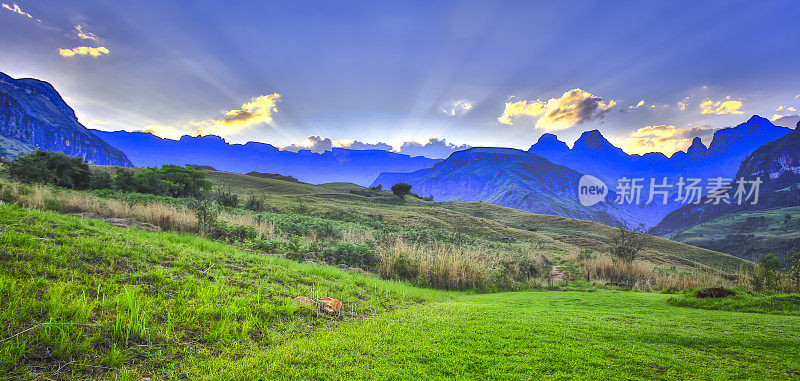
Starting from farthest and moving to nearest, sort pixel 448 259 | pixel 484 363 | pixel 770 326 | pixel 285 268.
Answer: pixel 448 259, pixel 285 268, pixel 770 326, pixel 484 363

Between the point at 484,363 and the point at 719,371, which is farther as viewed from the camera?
the point at 484,363

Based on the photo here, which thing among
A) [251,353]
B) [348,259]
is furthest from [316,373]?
[348,259]

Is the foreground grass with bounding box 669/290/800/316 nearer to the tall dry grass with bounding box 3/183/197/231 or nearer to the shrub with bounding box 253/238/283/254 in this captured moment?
the shrub with bounding box 253/238/283/254

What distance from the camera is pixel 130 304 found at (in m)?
3.55

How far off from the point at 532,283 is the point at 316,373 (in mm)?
10651

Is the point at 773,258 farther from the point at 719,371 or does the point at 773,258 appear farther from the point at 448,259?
the point at 719,371

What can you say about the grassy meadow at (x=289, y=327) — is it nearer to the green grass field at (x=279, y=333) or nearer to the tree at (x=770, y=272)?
the green grass field at (x=279, y=333)

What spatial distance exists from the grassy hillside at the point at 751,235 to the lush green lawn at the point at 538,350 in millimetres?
97507

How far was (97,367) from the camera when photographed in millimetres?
2594

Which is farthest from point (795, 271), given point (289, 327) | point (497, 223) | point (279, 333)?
point (497, 223)

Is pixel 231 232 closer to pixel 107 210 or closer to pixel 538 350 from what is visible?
pixel 107 210

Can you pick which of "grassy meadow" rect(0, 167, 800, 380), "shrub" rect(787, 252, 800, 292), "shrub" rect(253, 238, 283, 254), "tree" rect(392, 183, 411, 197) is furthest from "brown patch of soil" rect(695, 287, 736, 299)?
"tree" rect(392, 183, 411, 197)

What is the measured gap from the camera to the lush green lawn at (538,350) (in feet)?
9.13

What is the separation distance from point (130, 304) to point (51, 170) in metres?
28.1
